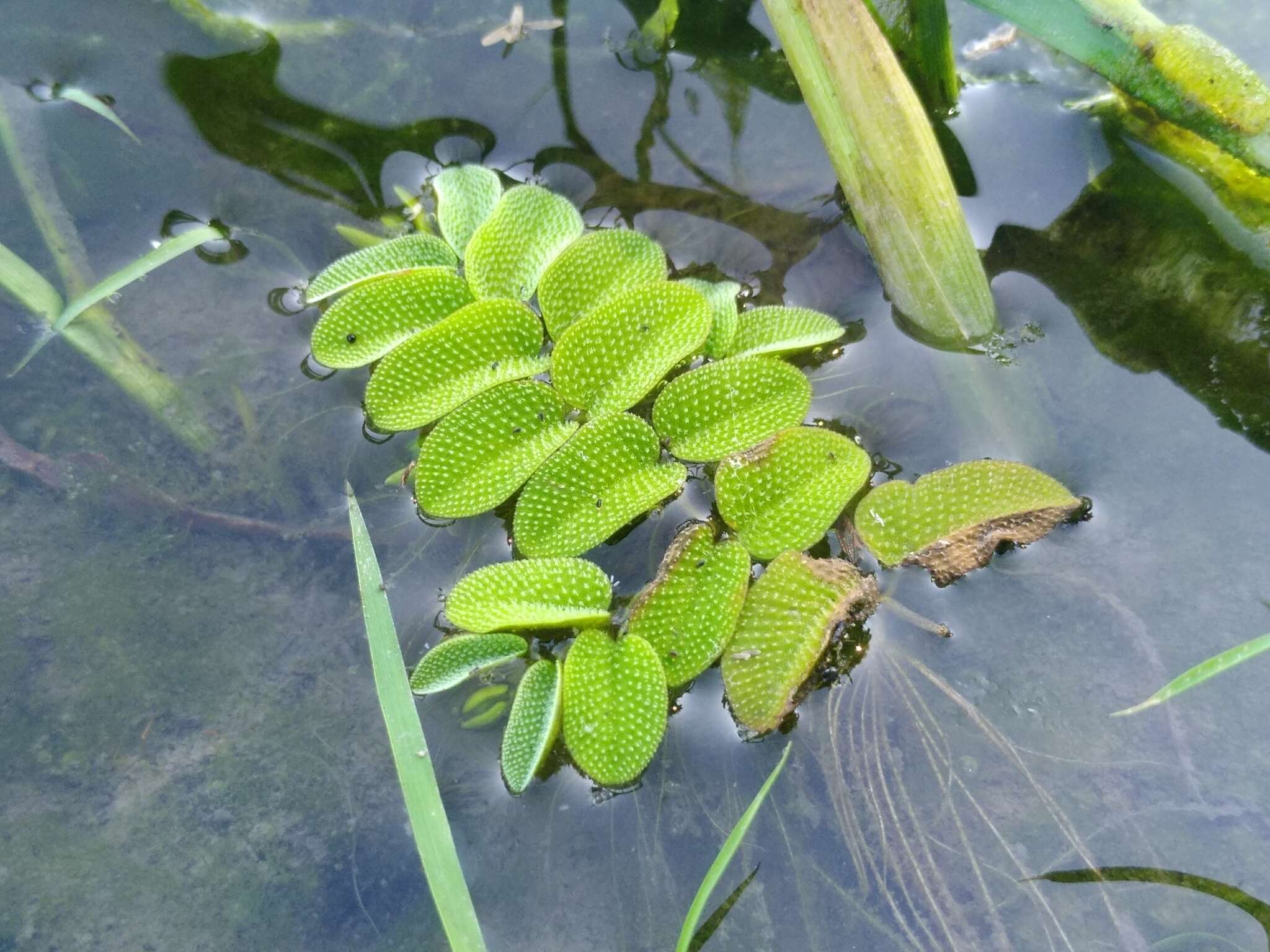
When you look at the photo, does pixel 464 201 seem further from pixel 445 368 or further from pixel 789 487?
pixel 789 487

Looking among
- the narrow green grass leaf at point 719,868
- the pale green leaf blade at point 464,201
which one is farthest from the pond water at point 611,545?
the pale green leaf blade at point 464,201

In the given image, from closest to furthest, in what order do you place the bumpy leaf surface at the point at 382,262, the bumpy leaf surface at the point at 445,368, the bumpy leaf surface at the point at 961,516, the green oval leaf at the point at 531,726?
the green oval leaf at the point at 531,726 → the bumpy leaf surface at the point at 961,516 → the bumpy leaf surface at the point at 445,368 → the bumpy leaf surface at the point at 382,262

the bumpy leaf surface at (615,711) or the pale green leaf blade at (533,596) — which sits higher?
the pale green leaf blade at (533,596)

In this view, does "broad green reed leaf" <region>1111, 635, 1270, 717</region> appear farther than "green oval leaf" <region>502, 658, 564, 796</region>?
No

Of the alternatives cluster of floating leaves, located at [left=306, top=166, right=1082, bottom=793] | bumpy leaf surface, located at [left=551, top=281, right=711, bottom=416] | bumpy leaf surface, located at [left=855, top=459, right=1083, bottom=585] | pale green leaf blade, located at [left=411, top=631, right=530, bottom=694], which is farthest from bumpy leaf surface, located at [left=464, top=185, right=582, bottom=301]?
bumpy leaf surface, located at [left=855, top=459, right=1083, bottom=585]

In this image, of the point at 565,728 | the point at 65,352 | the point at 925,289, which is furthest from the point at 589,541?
the point at 65,352

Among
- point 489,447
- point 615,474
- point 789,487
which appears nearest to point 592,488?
point 615,474

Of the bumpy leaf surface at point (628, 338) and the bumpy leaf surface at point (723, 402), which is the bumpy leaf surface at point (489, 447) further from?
the bumpy leaf surface at point (723, 402)

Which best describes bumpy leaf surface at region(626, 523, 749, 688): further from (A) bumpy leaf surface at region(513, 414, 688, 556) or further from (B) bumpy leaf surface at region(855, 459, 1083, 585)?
(B) bumpy leaf surface at region(855, 459, 1083, 585)
